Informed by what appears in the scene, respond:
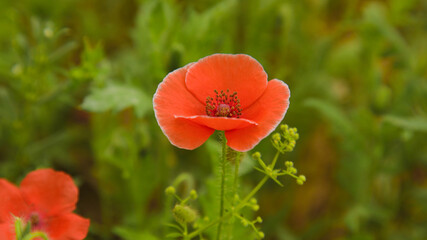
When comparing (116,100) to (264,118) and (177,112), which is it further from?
(264,118)

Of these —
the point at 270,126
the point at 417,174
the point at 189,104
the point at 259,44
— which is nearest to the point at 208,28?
the point at 259,44

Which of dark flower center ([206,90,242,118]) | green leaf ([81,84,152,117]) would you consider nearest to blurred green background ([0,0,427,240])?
green leaf ([81,84,152,117])

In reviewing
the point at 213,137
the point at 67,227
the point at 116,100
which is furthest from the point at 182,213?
the point at 213,137

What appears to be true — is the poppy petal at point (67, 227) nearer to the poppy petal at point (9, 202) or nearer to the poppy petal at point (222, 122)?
the poppy petal at point (9, 202)

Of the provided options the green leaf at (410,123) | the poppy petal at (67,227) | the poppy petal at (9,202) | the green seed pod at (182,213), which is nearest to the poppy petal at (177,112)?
the green seed pod at (182,213)

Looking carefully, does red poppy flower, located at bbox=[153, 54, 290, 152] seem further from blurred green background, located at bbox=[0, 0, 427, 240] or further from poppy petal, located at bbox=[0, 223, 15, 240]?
poppy petal, located at bbox=[0, 223, 15, 240]
